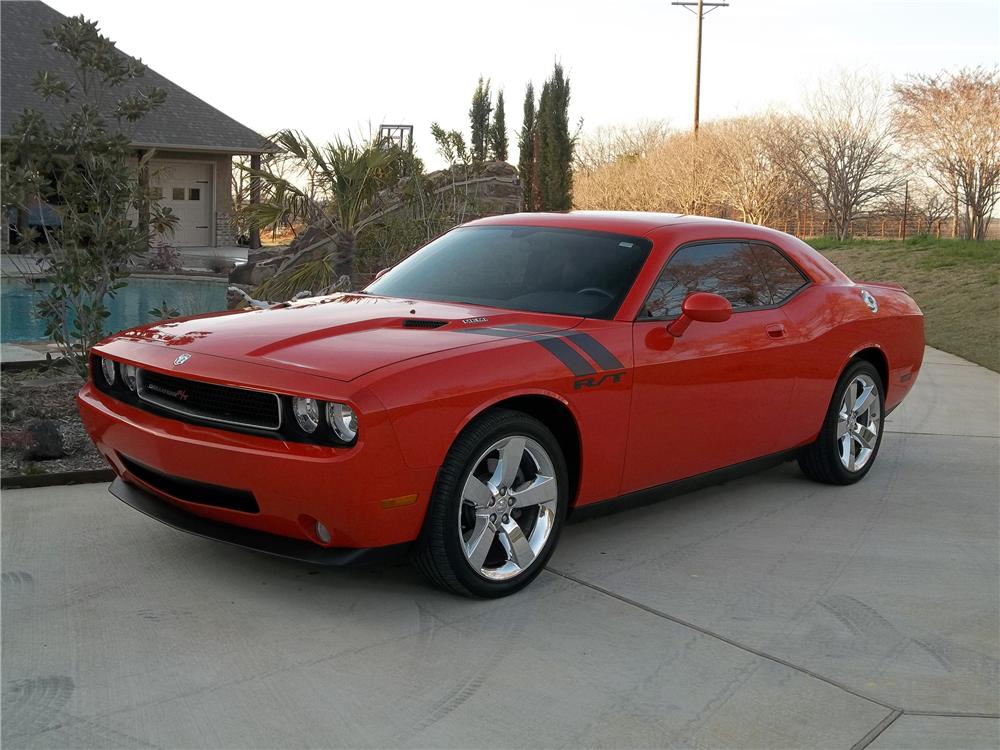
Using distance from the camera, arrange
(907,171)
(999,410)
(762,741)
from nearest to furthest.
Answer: (762,741), (999,410), (907,171)

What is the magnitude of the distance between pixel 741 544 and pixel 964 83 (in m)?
22.9

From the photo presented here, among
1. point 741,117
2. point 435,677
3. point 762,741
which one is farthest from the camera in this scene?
point 741,117

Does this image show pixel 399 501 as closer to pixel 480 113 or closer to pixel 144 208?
pixel 144 208

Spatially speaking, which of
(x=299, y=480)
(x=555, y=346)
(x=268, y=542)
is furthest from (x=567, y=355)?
(x=268, y=542)

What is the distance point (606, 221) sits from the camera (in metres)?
5.52

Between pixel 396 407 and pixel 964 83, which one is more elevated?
pixel 964 83

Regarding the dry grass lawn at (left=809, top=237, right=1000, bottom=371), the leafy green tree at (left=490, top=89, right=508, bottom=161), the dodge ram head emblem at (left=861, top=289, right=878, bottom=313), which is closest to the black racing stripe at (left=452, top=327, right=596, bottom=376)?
the dodge ram head emblem at (left=861, top=289, right=878, bottom=313)

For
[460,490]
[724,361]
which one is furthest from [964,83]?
[460,490]

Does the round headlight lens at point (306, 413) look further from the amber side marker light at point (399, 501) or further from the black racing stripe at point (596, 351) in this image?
the black racing stripe at point (596, 351)

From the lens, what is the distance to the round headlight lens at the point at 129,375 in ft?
14.7

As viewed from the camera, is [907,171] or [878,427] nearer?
[878,427]

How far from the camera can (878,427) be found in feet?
21.8

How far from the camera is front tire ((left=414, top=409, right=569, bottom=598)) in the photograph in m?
4.05

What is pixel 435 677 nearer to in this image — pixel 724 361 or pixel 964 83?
pixel 724 361
